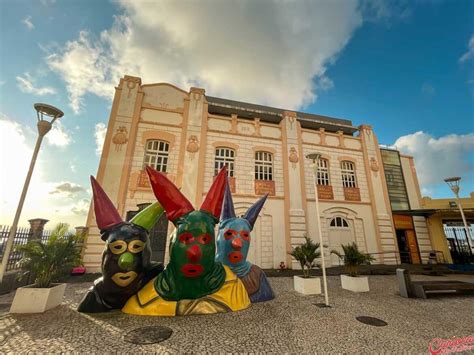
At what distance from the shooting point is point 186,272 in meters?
4.12

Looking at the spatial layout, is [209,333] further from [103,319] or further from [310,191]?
[310,191]

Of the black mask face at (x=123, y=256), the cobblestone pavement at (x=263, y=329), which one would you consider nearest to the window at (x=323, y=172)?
the cobblestone pavement at (x=263, y=329)

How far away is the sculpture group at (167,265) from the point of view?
4156mm

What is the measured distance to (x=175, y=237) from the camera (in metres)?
4.28

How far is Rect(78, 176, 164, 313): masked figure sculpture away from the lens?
4.14 meters

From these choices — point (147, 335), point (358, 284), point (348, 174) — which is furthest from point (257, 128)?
point (147, 335)

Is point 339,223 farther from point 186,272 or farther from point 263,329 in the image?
point 186,272

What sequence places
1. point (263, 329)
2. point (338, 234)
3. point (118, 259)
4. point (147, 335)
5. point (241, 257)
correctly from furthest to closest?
point (338, 234) < point (241, 257) < point (118, 259) < point (263, 329) < point (147, 335)

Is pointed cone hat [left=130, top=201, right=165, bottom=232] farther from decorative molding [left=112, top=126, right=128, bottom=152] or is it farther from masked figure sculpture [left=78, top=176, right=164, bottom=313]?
decorative molding [left=112, top=126, right=128, bottom=152]

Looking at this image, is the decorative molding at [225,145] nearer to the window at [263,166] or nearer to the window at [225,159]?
the window at [225,159]

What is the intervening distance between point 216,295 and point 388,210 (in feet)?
46.2

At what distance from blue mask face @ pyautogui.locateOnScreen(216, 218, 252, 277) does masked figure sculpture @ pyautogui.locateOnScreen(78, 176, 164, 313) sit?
1.96 metres

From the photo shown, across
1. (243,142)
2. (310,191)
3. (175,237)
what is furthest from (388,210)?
(175,237)

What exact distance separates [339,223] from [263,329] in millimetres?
11216
